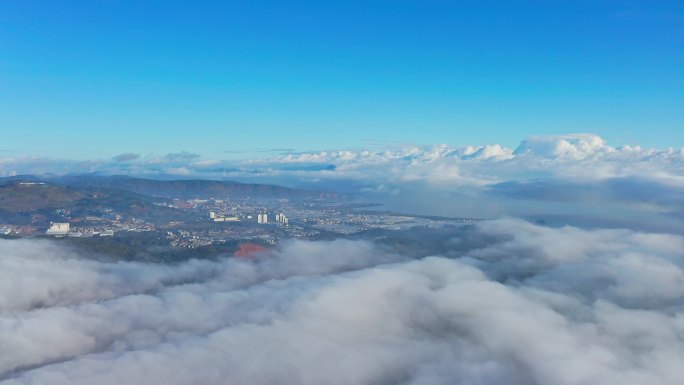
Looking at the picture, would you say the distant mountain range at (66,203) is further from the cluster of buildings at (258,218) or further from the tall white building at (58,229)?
the tall white building at (58,229)

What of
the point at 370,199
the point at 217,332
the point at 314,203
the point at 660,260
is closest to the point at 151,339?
the point at 217,332

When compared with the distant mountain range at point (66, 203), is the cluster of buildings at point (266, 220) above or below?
below

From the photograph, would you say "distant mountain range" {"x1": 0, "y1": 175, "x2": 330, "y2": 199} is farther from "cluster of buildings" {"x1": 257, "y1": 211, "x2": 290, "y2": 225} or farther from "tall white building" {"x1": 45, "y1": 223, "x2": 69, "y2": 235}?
"tall white building" {"x1": 45, "y1": 223, "x2": 69, "y2": 235}

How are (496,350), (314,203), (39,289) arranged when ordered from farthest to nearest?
1. (314,203)
2. (39,289)
3. (496,350)

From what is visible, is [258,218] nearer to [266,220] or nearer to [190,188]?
[266,220]

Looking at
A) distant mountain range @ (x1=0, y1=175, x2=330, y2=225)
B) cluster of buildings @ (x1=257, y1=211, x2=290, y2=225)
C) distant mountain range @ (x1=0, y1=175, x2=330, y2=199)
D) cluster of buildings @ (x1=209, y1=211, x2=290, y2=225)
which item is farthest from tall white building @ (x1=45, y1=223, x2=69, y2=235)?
distant mountain range @ (x1=0, y1=175, x2=330, y2=199)

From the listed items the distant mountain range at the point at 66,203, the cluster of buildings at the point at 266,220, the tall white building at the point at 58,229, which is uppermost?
the distant mountain range at the point at 66,203

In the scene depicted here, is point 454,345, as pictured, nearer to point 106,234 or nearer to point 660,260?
point 660,260

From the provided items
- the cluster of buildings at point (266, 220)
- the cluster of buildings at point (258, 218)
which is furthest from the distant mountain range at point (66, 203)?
the cluster of buildings at point (266, 220)

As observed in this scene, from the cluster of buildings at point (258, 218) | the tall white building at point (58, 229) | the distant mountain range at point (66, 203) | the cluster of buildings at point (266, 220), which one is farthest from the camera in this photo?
the cluster of buildings at point (258, 218)

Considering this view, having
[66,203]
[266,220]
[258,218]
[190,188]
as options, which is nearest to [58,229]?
[66,203]

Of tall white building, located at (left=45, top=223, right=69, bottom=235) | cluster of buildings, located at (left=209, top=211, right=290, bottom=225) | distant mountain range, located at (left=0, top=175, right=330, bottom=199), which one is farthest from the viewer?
distant mountain range, located at (left=0, top=175, right=330, bottom=199)
